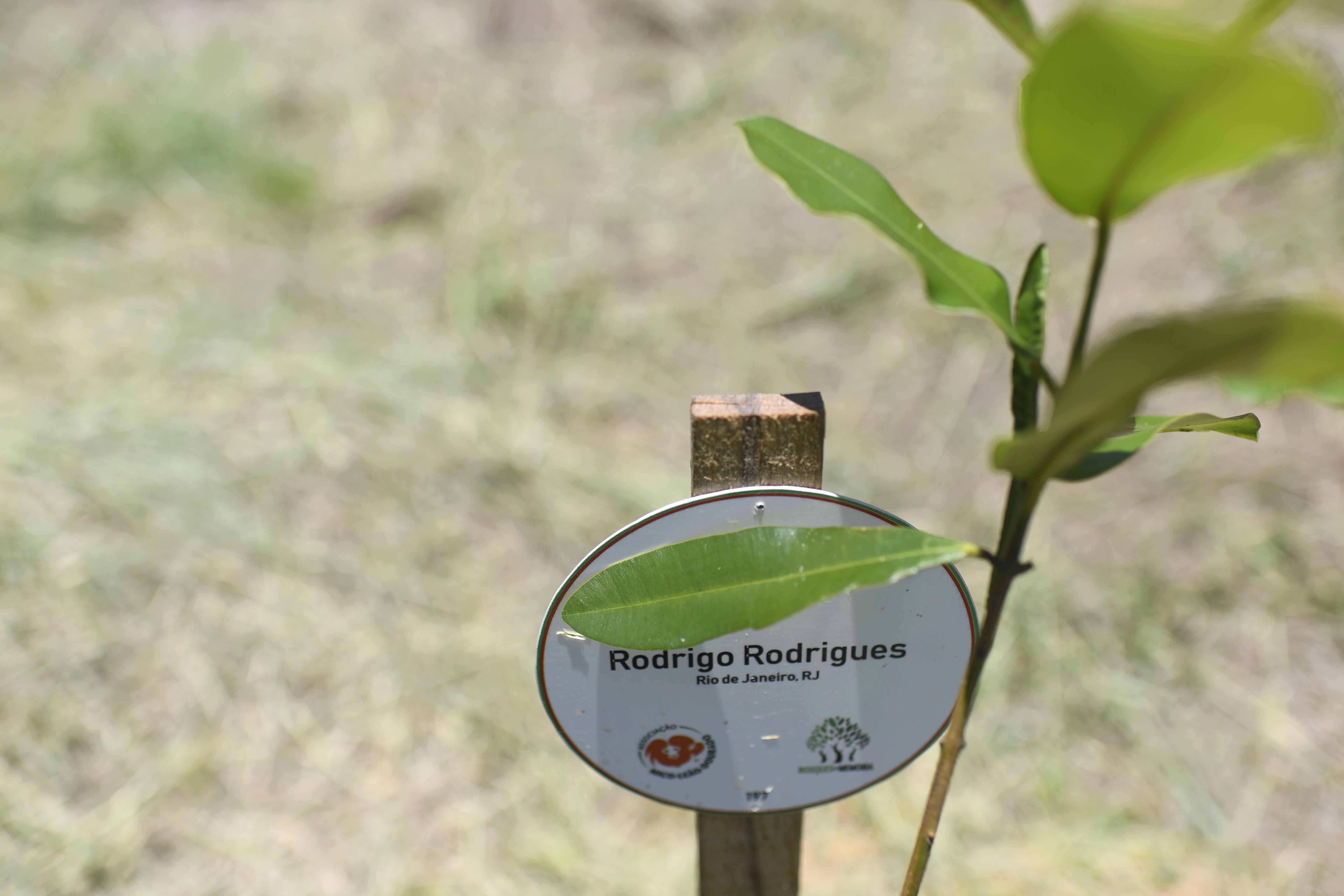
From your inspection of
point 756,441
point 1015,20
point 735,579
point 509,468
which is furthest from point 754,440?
point 509,468

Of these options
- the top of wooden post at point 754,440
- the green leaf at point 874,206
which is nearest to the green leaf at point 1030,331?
the green leaf at point 874,206

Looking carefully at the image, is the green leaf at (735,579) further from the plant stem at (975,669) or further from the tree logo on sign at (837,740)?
the tree logo on sign at (837,740)

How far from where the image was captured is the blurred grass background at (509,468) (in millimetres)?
1233

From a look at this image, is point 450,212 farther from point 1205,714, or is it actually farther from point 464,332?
point 1205,714

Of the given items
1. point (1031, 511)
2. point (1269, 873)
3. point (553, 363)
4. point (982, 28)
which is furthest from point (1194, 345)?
point (982, 28)

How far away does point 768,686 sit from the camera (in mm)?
623

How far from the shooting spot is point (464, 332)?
79.2 inches

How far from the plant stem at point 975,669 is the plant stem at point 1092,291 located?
0.06 metres

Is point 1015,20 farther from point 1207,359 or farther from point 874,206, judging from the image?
point 1207,359

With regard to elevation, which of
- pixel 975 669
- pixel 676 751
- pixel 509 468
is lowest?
pixel 509 468

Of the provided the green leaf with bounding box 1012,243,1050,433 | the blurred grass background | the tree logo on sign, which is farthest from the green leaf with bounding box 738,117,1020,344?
the blurred grass background

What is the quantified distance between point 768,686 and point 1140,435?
296mm

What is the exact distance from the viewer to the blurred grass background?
123 cm

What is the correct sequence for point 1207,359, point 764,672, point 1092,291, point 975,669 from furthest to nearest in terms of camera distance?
point 764,672
point 975,669
point 1092,291
point 1207,359
